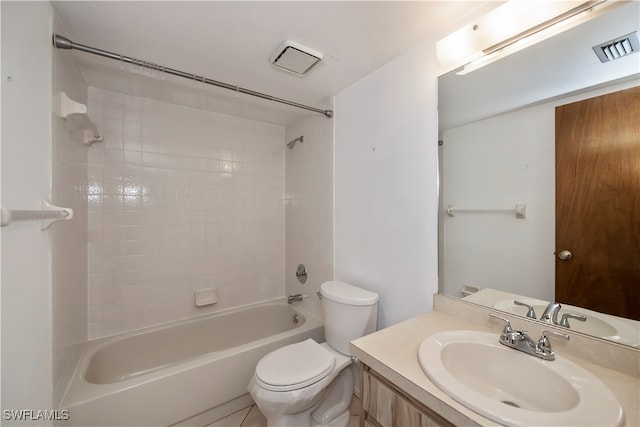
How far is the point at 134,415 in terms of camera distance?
1286mm

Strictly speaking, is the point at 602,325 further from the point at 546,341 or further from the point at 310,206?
the point at 310,206

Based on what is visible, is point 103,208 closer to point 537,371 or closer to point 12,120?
point 12,120

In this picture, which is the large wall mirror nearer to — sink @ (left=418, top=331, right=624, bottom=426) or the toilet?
sink @ (left=418, top=331, right=624, bottom=426)

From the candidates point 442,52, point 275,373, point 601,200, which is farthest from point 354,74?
point 275,373

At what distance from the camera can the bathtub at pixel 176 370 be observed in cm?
125

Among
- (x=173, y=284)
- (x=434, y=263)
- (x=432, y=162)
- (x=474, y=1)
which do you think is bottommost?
(x=173, y=284)

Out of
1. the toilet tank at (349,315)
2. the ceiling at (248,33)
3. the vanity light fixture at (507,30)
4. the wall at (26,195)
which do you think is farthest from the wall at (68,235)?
the vanity light fixture at (507,30)

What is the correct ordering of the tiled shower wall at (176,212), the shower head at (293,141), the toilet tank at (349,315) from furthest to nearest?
the shower head at (293,141), the tiled shower wall at (176,212), the toilet tank at (349,315)

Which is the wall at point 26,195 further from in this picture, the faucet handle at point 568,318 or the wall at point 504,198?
the faucet handle at point 568,318

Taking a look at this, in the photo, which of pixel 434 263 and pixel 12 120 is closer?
pixel 12 120

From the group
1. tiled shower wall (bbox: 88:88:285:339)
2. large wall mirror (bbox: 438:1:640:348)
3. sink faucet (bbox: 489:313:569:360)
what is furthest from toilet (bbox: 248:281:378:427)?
tiled shower wall (bbox: 88:88:285:339)

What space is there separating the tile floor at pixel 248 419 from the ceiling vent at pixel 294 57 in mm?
2175

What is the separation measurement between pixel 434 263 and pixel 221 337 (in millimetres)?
1900

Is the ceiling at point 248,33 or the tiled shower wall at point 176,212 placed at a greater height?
the ceiling at point 248,33
